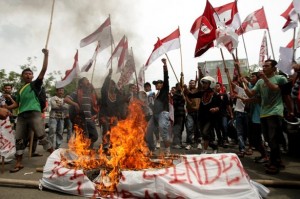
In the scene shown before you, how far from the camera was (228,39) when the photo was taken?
6.68 metres

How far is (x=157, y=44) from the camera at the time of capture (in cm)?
892

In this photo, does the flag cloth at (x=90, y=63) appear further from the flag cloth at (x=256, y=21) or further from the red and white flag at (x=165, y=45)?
the flag cloth at (x=256, y=21)

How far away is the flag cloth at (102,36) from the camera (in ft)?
27.2

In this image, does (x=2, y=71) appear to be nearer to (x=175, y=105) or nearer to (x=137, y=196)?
(x=175, y=105)

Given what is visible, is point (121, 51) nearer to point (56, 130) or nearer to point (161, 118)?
point (161, 118)

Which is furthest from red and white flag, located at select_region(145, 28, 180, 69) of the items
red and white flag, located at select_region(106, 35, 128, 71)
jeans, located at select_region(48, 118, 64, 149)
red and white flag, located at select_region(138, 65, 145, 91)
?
jeans, located at select_region(48, 118, 64, 149)

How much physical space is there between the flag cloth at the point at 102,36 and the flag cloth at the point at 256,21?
3931 millimetres

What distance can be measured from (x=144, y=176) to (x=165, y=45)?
5.56 metres

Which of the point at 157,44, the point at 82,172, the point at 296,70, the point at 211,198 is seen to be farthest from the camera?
the point at 157,44

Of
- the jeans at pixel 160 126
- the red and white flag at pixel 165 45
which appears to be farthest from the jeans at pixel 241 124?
the red and white flag at pixel 165 45

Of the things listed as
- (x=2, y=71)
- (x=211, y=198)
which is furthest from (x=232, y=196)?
(x=2, y=71)

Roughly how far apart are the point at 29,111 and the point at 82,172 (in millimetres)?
2656

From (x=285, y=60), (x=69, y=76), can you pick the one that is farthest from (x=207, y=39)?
(x=69, y=76)

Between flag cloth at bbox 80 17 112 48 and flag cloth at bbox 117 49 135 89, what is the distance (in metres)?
0.87
